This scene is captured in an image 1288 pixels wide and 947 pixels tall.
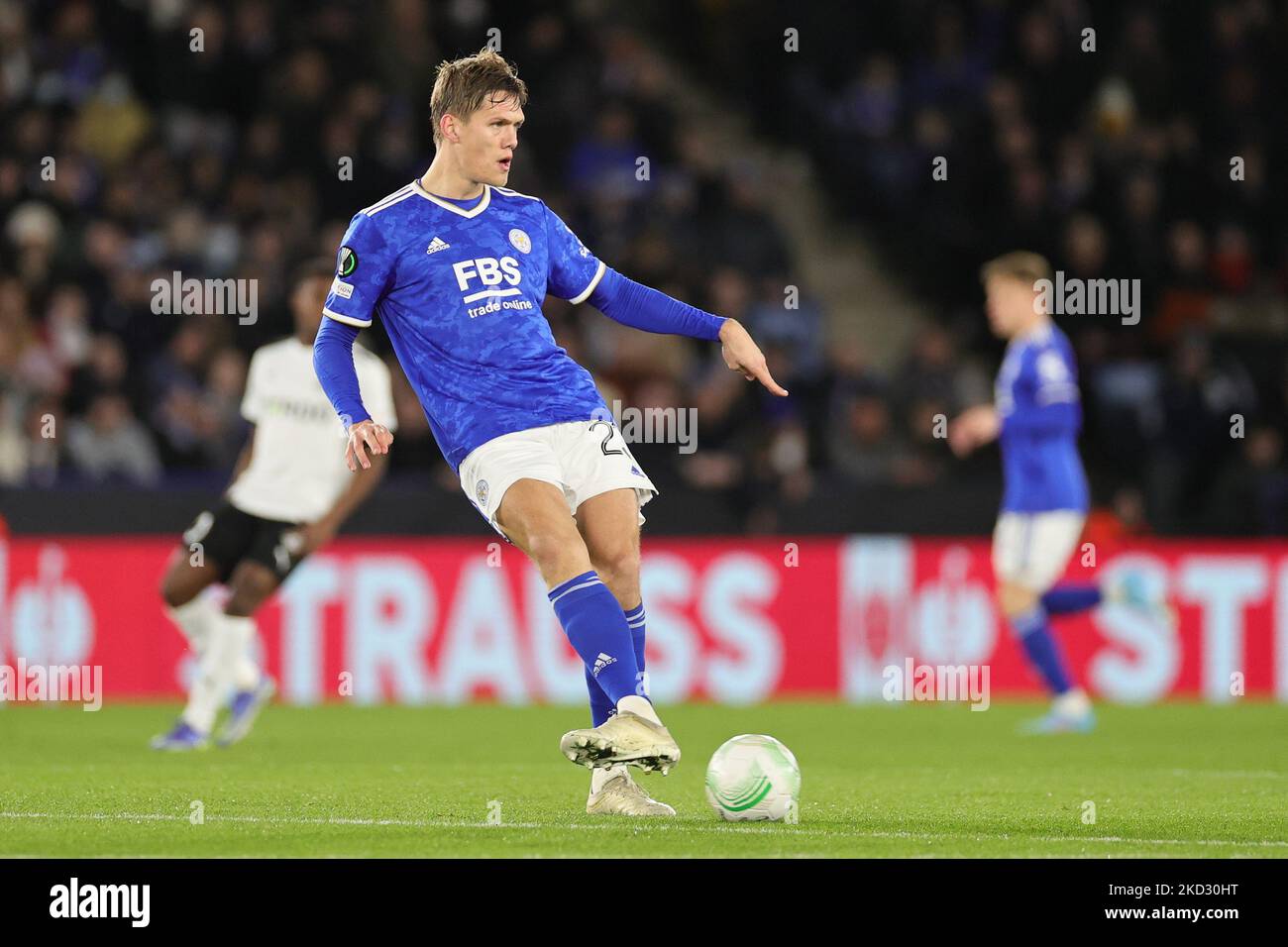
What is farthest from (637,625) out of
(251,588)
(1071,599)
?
(1071,599)

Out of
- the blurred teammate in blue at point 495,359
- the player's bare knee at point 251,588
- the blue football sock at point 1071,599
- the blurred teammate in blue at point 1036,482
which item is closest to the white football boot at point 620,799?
the blurred teammate in blue at point 495,359

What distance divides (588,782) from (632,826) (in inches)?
72.1

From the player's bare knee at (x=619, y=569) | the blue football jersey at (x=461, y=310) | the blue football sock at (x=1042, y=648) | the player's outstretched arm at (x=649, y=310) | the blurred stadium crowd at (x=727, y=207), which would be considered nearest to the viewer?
the blue football jersey at (x=461, y=310)

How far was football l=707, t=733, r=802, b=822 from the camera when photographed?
640 centimetres

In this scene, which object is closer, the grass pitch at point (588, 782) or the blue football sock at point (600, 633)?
the grass pitch at point (588, 782)

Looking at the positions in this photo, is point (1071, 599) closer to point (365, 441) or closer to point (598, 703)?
point (598, 703)

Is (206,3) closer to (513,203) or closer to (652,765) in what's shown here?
(513,203)

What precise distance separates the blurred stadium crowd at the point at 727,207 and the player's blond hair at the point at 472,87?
762 cm

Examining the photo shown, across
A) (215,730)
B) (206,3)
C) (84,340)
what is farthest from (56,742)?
(206,3)

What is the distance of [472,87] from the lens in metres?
6.48

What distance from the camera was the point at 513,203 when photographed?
676cm

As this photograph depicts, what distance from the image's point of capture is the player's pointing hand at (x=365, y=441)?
617cm

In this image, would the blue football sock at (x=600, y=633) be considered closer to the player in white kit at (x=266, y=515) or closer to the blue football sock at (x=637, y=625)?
the blue football sock at (x=637, y=625)

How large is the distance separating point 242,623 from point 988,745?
147 inches
